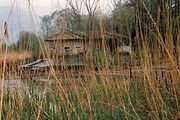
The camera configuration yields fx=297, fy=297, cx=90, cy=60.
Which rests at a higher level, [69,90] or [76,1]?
[76,1]

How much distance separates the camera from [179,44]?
178 cm

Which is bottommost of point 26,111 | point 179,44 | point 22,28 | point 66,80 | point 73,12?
point 26,111

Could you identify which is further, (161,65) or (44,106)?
(161,65)

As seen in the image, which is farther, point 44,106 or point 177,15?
point 177,15

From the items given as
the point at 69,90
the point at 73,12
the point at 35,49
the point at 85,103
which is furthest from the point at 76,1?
the point at 85,103

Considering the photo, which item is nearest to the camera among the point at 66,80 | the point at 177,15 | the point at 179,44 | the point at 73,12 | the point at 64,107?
the point at 64,107

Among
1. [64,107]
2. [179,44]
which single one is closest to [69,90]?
[64,107]

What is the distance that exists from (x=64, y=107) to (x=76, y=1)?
0.90 metres

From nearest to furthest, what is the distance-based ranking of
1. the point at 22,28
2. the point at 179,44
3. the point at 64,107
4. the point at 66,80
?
the point at 64,107, the point at 179,44, the point at 22,28, the point at 66,80

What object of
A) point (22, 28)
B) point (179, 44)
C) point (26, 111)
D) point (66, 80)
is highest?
point (22, 28)

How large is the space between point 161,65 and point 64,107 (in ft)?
2.99

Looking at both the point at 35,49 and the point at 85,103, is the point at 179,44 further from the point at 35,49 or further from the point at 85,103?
the point at 35,49

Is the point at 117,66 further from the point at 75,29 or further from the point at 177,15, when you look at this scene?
the point at 177,15

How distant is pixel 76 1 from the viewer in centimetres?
222
